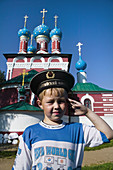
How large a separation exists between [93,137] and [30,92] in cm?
900

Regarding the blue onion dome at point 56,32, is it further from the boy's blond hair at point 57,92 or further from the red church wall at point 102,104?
the boy's blond hair at point 57,92

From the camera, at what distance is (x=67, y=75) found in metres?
1.29

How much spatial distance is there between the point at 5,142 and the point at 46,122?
259 inches

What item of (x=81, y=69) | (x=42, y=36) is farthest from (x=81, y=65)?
(x=42, y=36)

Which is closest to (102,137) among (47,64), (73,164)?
(73,164)

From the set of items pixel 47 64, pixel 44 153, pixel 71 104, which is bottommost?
pixel 44 153

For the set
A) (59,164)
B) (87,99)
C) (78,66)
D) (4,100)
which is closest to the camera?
(59,164)

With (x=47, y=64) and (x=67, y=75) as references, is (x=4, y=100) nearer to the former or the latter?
(x=47, y=64)

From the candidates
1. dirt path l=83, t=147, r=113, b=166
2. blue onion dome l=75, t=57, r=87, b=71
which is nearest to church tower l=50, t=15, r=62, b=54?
blue onion dome l=75, t=57, r=87, b=71

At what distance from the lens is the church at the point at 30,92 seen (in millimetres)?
7156

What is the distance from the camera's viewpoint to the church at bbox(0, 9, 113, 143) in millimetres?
7156

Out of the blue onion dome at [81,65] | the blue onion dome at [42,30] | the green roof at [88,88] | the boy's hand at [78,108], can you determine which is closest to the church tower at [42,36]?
the blue onion dome at [42,30]

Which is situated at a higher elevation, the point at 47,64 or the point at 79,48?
the point at 79,48

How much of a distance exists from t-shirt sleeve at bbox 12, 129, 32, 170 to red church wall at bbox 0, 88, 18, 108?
30.7ft
